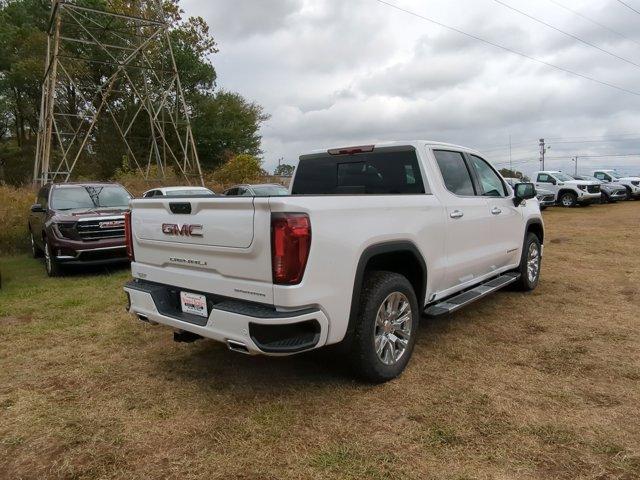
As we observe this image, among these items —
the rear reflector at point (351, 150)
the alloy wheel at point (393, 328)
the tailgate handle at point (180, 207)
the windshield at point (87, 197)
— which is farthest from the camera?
the windshield at point (87, 197)

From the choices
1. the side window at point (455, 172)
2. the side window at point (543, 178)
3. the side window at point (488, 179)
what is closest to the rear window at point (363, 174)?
the side window at point (455, 172)

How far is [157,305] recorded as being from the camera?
3578 mm

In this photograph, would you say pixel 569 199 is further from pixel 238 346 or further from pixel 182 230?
pixel 238 346

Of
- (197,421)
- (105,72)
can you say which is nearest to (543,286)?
(197,421)

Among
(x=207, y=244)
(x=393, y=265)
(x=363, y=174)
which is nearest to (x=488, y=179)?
(x=363, y=174)

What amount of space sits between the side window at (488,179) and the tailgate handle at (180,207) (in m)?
3.20

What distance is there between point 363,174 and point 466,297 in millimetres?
1519

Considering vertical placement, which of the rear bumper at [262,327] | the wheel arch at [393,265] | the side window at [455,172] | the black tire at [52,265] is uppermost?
the side window at [455,172]

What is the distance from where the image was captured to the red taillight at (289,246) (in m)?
2.83

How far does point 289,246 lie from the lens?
2838 mm

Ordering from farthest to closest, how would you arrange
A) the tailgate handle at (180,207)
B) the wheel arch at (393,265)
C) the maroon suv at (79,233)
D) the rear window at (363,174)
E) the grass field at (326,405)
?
the maroon suv at (79,233) → the rear window at (363,174) → the tailgate handle at (180,207) → the wheel arch at (393,265) → the grass field at (326,405)

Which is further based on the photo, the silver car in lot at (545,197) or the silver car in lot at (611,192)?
the silver car in lot at (611,192)

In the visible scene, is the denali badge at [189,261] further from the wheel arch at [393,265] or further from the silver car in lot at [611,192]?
the silver car in lot at [611,192]

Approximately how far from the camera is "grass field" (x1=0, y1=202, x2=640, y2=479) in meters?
2.65
